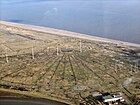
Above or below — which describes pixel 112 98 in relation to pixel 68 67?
below

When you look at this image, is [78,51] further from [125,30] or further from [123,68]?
[125,30]

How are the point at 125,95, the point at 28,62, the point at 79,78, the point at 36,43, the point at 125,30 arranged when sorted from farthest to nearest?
the point at 125,30
the point at 36,43
the point at 28,62
the point at 79,78
the point at 125,95

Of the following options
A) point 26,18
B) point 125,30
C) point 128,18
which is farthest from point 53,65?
point 26,18

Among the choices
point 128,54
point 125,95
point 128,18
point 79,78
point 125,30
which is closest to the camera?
point 125,95

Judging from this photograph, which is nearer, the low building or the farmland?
the low building

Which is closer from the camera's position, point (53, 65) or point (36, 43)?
point (53, 65)

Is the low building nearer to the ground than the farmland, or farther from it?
nearer to the ground

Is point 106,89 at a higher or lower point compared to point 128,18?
lower

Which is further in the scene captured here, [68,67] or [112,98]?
[68,67]
